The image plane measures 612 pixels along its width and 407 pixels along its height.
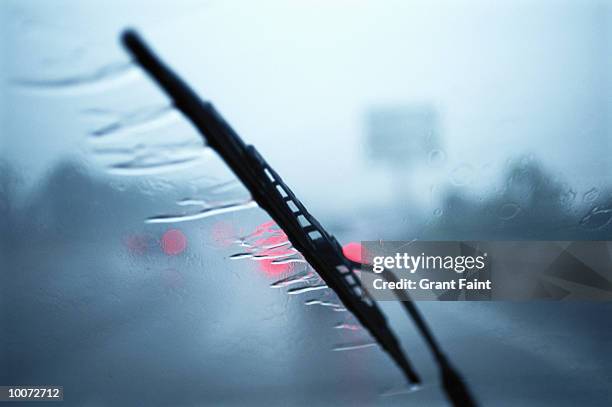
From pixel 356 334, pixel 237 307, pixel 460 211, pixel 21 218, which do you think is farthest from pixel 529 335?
pixel 21 218

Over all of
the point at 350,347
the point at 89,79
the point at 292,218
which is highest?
the point at 89,79

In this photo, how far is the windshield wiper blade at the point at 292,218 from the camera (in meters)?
1.56

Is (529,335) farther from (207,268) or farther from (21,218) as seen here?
(21,218)

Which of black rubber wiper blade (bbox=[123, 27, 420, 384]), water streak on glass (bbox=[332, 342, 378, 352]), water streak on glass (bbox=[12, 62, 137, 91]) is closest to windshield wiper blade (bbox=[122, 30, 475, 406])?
black rubber wiper blade (bbox=[123, 27, 420, 384])

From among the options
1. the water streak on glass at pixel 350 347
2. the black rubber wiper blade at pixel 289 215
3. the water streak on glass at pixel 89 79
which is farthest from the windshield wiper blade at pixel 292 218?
the water streak on glass at pixel 89 79

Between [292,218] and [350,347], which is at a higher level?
[292,218]

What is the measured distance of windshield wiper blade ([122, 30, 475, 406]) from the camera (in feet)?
5.13

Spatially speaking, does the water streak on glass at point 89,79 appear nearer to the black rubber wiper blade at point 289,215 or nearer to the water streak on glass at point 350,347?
the black rubber wiper blade at point 289,215

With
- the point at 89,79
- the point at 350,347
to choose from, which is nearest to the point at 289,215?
the point at 350,347

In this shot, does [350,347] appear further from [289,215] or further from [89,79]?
[89,79]

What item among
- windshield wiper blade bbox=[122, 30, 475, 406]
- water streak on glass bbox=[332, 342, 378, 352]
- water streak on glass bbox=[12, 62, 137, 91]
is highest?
water streak on glass bbox=[12, 62, 137, 91]

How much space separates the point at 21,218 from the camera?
219 centimetres

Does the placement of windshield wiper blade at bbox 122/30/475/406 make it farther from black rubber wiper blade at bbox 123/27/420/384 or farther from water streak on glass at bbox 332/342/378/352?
water streak on glass at bbox 332/342/378/352

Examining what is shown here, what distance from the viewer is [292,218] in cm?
193
